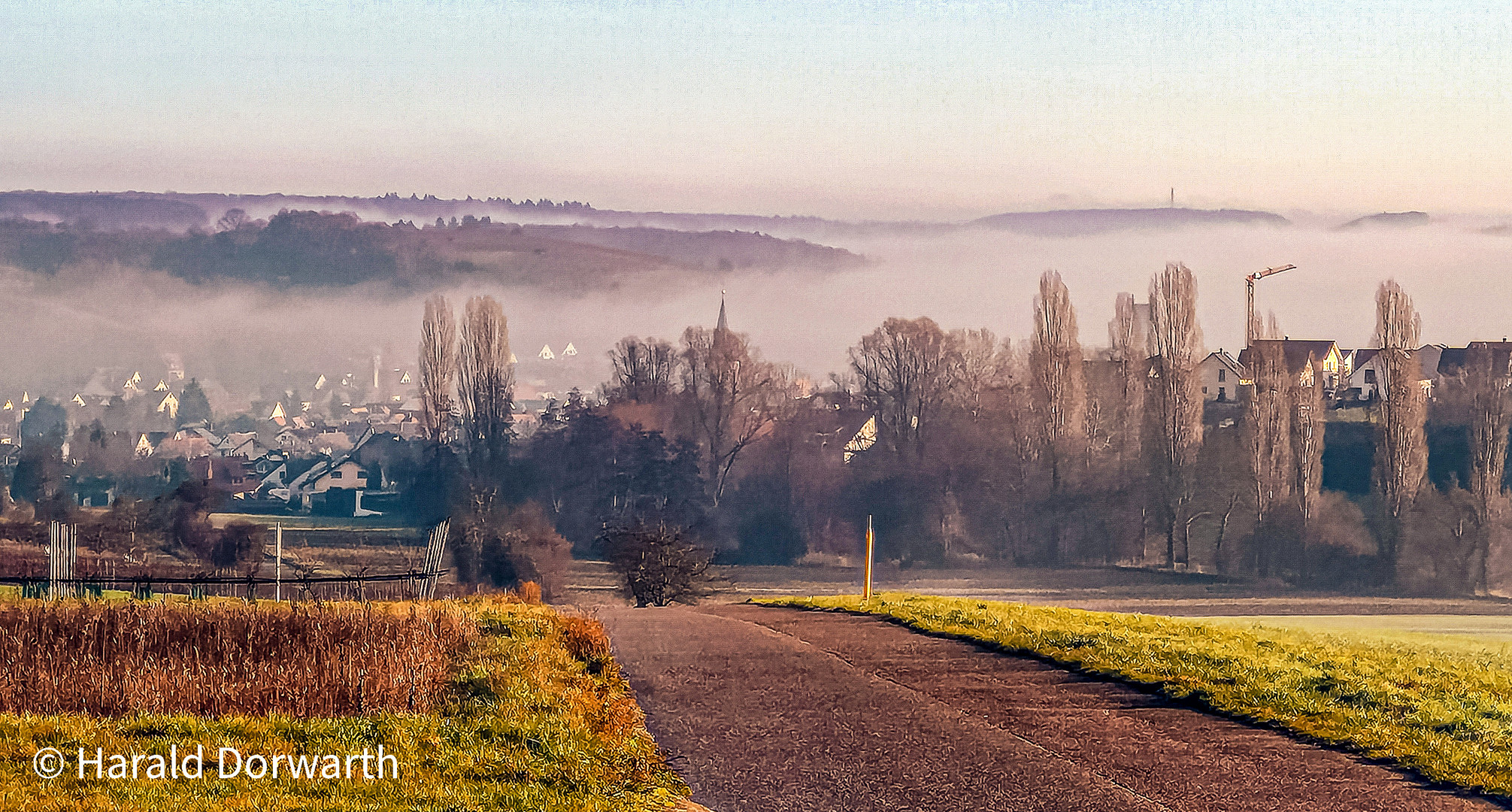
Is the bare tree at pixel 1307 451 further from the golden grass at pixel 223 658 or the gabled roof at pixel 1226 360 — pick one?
the golden grass at pixel 223 658

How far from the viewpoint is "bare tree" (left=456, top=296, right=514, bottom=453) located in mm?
87938

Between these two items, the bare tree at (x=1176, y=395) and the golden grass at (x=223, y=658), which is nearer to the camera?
the golden grass at (x=223, y=658)

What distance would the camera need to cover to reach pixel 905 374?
96.8m

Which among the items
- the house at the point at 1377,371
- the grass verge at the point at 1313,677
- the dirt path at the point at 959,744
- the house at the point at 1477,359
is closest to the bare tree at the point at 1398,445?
the house at the point at 1377,371

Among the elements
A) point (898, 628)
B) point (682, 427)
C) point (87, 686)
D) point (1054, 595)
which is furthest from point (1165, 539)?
point (87, 686)

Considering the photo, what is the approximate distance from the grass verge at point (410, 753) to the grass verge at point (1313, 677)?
17.0 feet

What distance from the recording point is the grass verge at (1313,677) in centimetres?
1102

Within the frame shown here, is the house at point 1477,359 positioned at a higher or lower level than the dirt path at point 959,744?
higher

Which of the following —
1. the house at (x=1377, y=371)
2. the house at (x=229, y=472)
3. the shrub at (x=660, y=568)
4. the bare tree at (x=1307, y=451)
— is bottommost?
the shrub at (x=660, y=568)

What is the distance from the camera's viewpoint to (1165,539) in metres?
79.1

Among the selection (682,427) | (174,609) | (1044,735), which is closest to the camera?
(1044,735)

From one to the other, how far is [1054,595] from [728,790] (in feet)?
214

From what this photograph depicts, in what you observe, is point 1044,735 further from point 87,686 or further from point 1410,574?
point 1410,574
